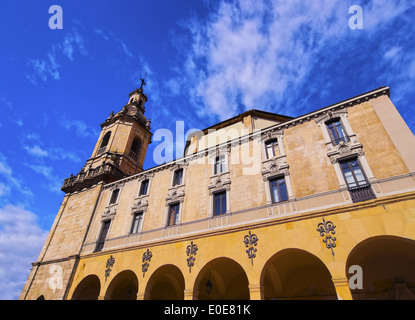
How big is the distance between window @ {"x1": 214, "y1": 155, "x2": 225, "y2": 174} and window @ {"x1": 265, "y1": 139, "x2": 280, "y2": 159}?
338 cm

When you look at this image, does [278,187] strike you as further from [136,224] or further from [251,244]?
[136,224]

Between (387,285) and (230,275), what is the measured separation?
29.2 ft

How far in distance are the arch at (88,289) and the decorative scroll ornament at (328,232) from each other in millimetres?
16673

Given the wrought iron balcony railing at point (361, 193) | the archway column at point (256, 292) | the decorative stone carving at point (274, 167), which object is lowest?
the archway column at point (256, 292)

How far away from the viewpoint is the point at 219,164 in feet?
58.8

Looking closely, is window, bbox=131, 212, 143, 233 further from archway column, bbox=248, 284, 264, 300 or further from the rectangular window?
the rectangular window

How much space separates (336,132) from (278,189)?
195 inches

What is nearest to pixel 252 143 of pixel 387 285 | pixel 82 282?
pixel 387 285

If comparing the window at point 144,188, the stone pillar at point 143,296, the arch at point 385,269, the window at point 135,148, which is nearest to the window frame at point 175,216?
the window at point 144,188

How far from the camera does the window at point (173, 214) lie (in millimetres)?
17188

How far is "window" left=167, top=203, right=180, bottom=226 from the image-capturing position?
17.2 meters

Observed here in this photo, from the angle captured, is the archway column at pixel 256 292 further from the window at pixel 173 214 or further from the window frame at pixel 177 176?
the window frame at pixel 177 176

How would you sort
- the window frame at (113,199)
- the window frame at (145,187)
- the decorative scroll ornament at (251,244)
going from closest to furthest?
1. the decorative scroll ornament at (251,244)
2. the window frame at (145,187)
3. the window frame at (113,199)
